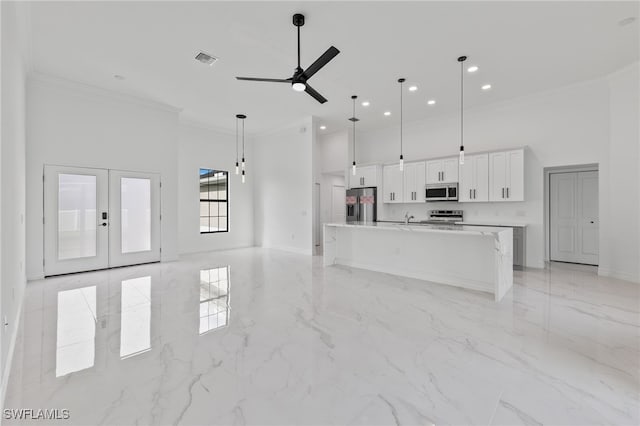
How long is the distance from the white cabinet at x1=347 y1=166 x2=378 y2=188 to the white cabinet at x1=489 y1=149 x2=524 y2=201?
2.63 metres

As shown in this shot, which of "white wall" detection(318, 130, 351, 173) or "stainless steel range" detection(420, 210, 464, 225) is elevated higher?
"white wall" detection(318, 130, 351, 173)

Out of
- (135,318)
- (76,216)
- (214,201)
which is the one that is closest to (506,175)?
(135,318)

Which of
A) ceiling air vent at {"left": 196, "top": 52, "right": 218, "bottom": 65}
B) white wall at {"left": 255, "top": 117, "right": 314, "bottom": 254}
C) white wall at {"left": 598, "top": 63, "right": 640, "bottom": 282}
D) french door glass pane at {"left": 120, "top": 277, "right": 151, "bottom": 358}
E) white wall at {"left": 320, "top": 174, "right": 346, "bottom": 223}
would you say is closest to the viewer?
french door glass pane at {"left": 120, "top": 277, "right": 151, "bottom": 358}

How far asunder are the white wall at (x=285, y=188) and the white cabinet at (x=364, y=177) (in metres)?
1.30

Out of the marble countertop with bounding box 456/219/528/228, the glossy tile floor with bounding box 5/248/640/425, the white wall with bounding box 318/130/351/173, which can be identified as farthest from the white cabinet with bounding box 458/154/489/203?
the white wall with bounding box 318/130/351/173

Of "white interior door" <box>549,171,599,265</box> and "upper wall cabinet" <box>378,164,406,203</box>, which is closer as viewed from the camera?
"white interior door" <box>549,171,599,265</box>

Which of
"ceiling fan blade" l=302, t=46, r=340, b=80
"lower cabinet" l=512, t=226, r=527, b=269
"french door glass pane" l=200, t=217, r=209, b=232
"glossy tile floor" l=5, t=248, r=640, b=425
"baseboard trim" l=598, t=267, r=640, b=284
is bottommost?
"glossy tile floor" l=5, t=248, r=640, b=425

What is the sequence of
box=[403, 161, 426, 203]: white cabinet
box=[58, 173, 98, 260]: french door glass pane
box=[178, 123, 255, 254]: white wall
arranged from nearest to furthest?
1. box=[58, 173, 98, 260]: french door glass pane
2. box=[403, 161, 426, 203]: white cabinet
3. box=[178, 123, 255, 254]: white wall

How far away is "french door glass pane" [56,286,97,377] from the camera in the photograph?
2303mm

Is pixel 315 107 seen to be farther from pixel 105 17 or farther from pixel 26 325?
pixel 26 325

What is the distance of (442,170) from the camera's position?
658 centimetres

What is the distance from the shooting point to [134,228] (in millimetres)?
5988

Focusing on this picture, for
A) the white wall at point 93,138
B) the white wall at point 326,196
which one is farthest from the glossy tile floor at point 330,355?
the white wall at point 326,196

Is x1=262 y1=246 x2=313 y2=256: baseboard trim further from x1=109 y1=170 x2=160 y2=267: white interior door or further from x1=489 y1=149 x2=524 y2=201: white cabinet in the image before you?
x1=489 y1=149 x2=524 y2=201: white cabinet
